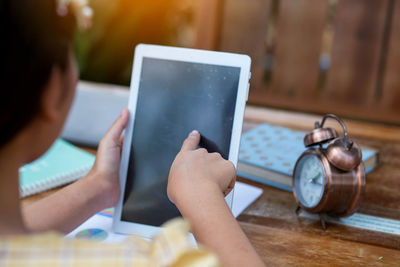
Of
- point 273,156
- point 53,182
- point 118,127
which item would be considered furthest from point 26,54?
point 273,156

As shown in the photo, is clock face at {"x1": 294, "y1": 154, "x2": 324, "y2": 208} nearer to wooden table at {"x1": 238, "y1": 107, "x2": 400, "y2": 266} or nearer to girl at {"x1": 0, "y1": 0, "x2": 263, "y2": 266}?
wooden table at {"x1": 238, "y1": 107, "x2": 400, "y2": 266}

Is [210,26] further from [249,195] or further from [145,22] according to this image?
[249,195]

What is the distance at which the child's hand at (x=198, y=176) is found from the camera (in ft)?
2.62

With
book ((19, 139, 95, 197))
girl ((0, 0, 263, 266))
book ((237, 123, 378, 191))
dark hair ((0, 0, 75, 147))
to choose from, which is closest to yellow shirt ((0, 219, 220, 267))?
girl ((0, 0, 263, 266))

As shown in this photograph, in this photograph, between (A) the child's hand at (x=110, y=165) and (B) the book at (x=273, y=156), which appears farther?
(B) the book at (x=273, y=156)

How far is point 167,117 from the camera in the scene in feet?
3.34

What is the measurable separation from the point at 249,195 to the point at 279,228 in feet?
0.55

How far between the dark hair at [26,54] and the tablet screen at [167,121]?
0.47m

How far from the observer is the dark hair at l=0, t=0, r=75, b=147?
49 cm

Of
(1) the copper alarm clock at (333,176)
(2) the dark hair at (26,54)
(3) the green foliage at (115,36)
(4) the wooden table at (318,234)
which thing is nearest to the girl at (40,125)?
(2) the dark hair at (26,54)

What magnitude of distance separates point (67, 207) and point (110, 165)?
135 millimetres

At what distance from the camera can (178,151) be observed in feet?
3.27

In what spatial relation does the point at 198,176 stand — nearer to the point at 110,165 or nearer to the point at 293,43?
the point at 110,165

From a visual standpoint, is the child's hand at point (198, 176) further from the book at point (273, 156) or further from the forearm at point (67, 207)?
the book at point (273, 156)
